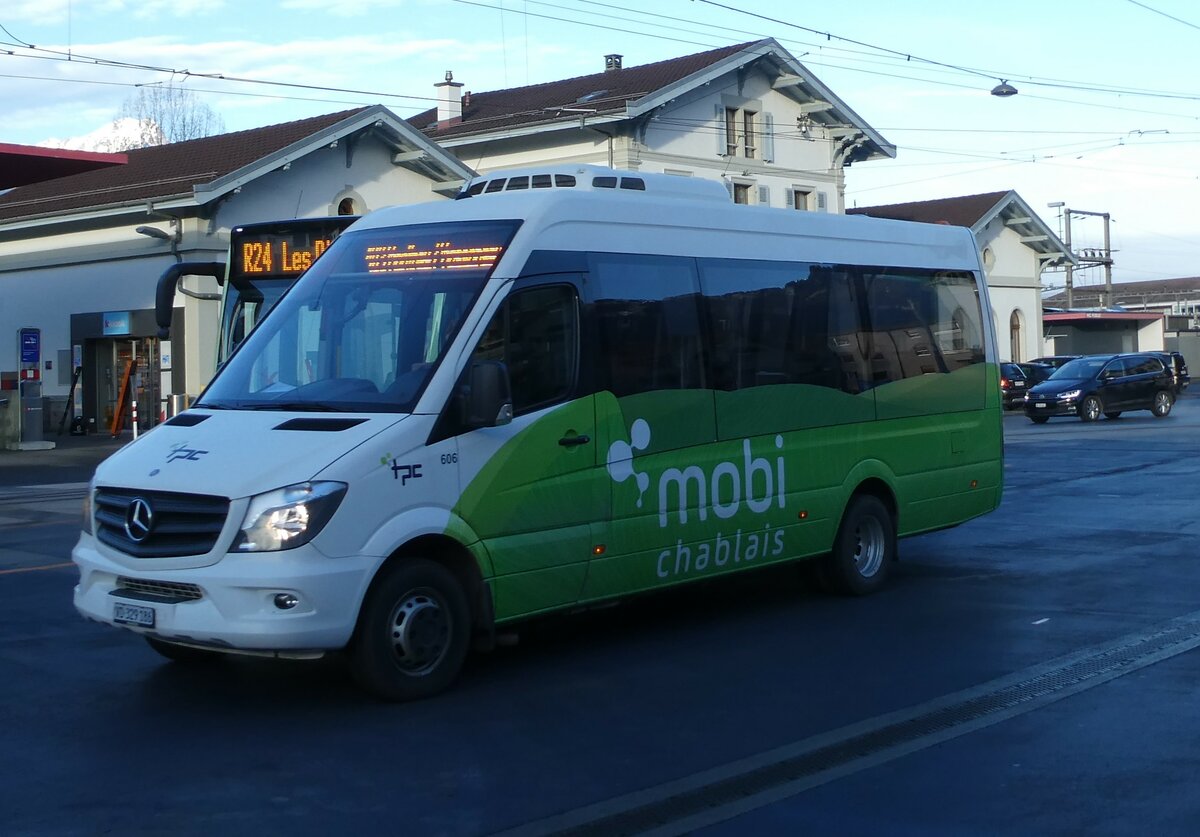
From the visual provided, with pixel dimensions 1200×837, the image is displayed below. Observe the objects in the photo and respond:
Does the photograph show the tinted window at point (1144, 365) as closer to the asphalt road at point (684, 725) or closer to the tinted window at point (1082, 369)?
the tinted window at point (1082, 369)

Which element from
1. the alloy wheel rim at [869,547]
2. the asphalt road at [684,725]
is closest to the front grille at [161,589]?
the asphalt road at [684,725]

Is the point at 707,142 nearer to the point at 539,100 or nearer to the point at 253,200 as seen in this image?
the point at 539,100

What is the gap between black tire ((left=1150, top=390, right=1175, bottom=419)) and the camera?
39406 mm

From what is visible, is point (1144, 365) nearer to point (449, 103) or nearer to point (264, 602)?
point (449, 103)

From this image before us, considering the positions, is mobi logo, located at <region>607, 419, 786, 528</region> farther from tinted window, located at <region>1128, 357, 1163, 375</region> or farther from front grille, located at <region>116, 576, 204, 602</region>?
tinted window, located at <region>1128, 357, 1163, 375</region>

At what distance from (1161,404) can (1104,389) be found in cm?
273

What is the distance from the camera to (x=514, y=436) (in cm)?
780

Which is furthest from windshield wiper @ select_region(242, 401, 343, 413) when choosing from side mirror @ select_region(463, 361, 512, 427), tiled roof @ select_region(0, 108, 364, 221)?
tiled roof @ select_region(0, 108, 364, 221)

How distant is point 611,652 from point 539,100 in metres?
42.1

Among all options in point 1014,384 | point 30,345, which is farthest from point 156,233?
point 1014,384

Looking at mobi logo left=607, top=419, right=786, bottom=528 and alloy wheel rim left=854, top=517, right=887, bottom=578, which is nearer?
mobi logo left=607, top=419, right=786, bottom=528

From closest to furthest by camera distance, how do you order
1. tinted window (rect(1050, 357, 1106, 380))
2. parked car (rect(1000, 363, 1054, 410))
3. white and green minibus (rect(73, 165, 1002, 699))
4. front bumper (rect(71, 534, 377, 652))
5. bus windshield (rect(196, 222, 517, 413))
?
front bumper (rect(71, 534, 377, 652))
white and green minibus (rect(73, 165, 1002, 699))
bus windshield (rect(196, 222, 517, 413))
tinted window (rect(1050, 357, 1106, 380))
parked car (rect(1000, 363, 1054, 410))

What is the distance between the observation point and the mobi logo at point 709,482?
27.8 feet

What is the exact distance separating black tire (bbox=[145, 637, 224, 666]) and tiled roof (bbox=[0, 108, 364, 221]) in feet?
82.7
